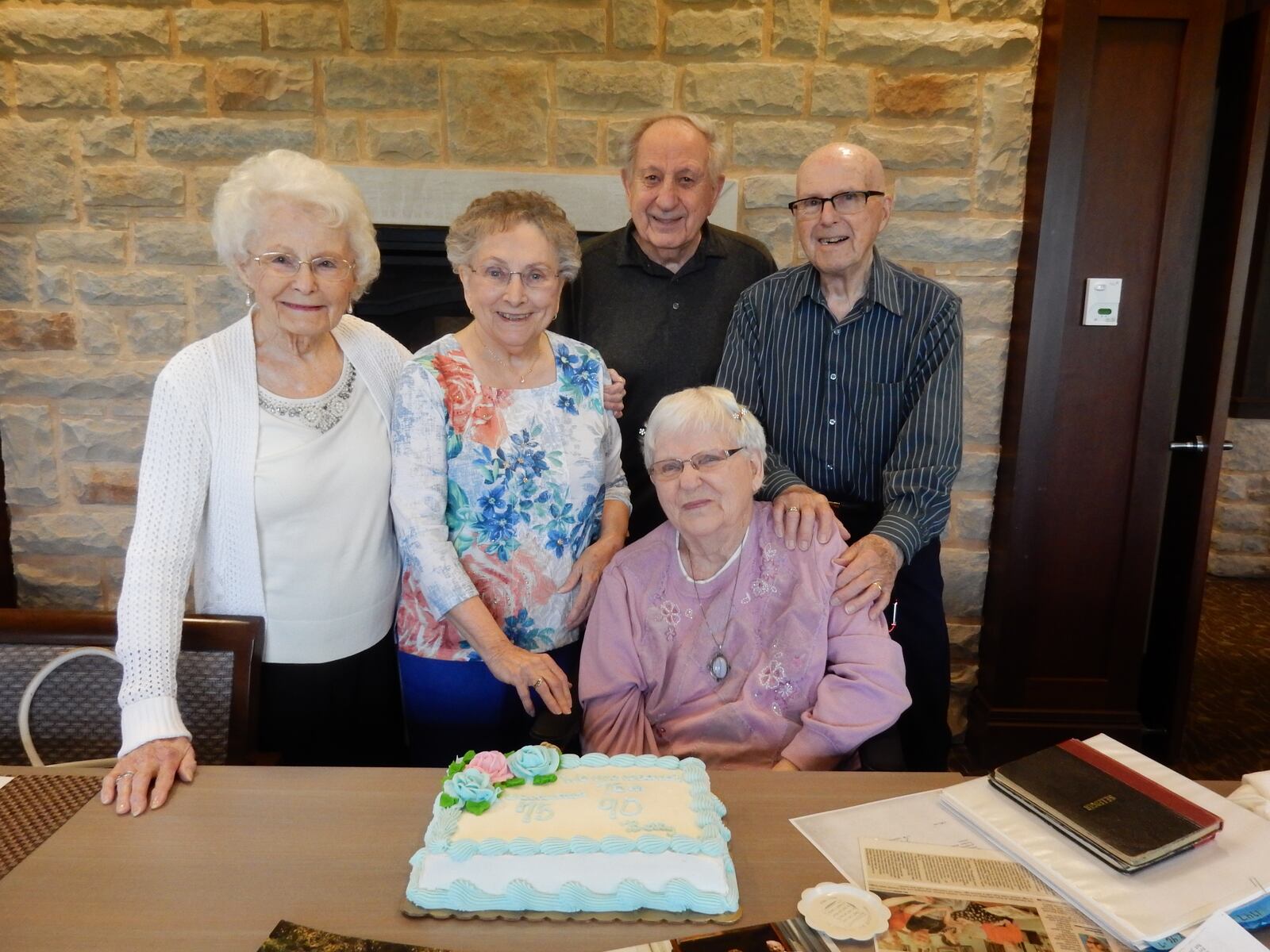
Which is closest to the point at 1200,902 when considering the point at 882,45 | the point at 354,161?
the point at 882,45

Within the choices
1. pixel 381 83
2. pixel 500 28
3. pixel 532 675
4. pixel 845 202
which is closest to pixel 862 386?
pixel 845 202

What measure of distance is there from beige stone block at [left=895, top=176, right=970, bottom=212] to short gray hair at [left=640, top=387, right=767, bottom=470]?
4.55 ft

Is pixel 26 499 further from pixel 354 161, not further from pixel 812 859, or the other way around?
pixel 812 859

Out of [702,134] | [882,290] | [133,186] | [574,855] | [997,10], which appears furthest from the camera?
[133,186]

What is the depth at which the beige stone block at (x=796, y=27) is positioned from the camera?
101 inches

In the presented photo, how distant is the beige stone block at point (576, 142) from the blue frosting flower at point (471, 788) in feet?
6.73

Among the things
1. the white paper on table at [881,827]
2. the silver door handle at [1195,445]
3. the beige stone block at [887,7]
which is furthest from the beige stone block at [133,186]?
the silver door handle at [1195,445]

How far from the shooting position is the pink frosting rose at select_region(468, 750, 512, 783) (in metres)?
1.14

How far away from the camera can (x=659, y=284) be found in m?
2.18

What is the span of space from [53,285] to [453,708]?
2.05 metres

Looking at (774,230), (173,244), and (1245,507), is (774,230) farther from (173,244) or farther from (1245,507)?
(1245,507)

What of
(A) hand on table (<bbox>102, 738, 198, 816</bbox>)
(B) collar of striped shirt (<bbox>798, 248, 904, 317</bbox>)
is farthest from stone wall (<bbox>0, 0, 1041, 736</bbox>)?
(A) hand on table (<bbox>102, 738, 198, 816</bbox>)

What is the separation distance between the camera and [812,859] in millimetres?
1073

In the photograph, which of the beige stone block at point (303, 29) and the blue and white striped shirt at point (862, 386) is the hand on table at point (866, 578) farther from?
the beige stone block at point (303, 29)
